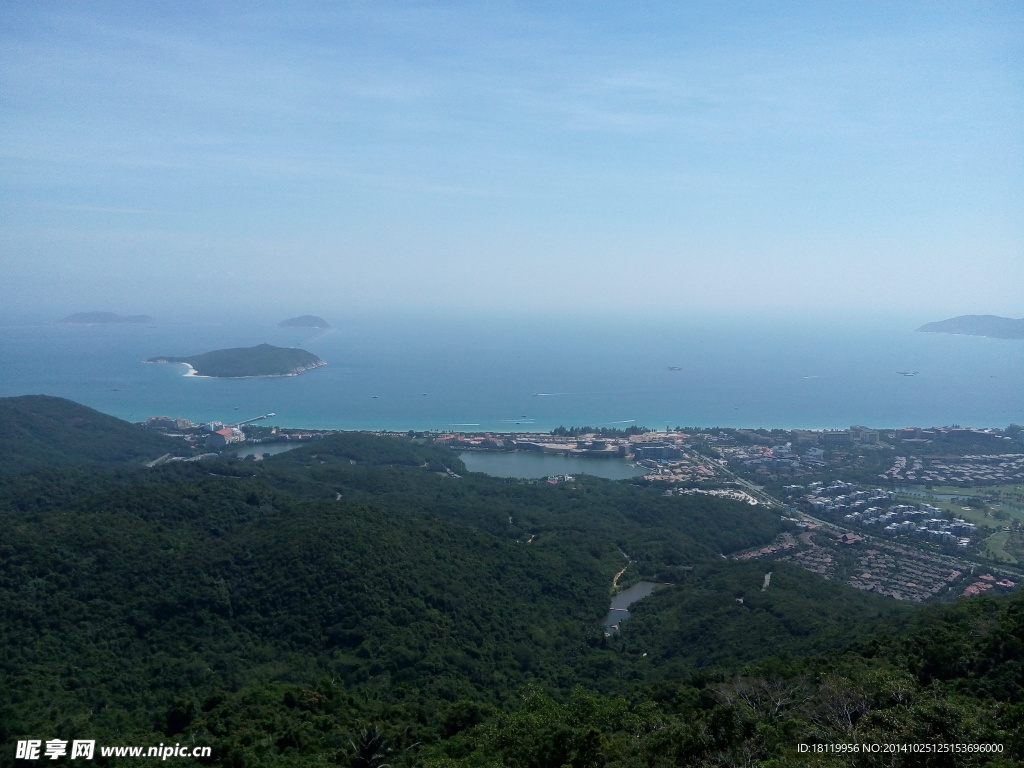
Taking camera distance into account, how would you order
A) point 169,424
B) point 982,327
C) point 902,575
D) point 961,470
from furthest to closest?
point 982,327 → point 169,424 → point 961,470 → point 902,575

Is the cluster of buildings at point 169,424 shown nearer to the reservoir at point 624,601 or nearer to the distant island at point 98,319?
the reservoir at point 624,601

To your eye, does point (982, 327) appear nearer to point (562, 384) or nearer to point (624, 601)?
point (562, 384)

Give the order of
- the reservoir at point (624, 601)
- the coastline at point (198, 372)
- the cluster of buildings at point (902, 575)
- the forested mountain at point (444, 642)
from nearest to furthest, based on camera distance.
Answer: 1. the forested mountain at point (444, 642)
2. the reservoir at point (624, 601)
3. the cluster of buildings at point (902, 575)
4. the coastline at point (198, 372)

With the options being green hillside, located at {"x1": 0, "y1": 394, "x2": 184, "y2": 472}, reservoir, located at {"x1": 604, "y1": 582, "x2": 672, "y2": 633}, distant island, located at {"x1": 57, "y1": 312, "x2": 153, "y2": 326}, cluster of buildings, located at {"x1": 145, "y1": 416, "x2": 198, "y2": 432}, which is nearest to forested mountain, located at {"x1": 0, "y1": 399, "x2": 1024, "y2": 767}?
reservoir, located at {"x1": 604, "y1": 582, "x2": 672, "y2": 633}

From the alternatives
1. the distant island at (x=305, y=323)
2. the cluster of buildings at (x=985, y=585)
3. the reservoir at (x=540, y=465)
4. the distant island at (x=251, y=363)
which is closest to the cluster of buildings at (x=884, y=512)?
the cluster of buildings at (x=985, y=585)

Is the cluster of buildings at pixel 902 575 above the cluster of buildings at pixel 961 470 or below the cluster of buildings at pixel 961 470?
below

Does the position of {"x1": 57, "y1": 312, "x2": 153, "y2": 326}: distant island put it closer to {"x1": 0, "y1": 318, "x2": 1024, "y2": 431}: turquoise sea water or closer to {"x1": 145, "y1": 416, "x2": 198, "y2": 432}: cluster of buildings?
{"x1": 0, "y1": 318, "x2": 1024, "y2": 431}: turquoise sea water

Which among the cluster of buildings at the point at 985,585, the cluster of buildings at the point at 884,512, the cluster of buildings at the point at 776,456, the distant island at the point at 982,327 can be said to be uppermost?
the distant island at the point at 982,327

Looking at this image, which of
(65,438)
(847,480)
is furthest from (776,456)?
(65,438)
